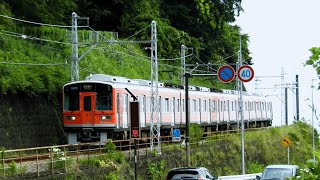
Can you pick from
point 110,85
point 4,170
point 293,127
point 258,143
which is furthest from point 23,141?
point 293,127

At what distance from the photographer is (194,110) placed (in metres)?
43.9

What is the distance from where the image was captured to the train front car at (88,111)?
31.7 m

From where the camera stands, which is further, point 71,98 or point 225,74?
point 71,98

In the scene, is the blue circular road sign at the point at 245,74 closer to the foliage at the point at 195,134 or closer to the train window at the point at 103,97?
the train window at the point at 103,97

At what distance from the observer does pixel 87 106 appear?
3206cm

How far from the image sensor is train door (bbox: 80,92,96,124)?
3181cm

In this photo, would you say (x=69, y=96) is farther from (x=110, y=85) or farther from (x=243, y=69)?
(x=243, y=69)

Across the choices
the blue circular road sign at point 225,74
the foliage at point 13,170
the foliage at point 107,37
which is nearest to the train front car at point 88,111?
the foliage at point 107,37

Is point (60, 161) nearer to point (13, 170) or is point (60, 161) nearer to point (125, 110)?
point (13, 170)

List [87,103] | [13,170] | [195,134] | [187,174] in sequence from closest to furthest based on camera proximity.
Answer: [13,170], [187,174], [87,103], [195,134]

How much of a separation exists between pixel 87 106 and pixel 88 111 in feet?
0.75

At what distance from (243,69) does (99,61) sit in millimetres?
16707

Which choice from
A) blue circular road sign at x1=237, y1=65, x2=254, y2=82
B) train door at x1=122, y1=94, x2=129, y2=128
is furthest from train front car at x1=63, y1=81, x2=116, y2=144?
blue circular road sign at x1=237, y1=65, x2=254, y2=82

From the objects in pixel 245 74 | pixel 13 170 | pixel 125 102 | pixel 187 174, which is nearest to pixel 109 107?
pixel 125 102
